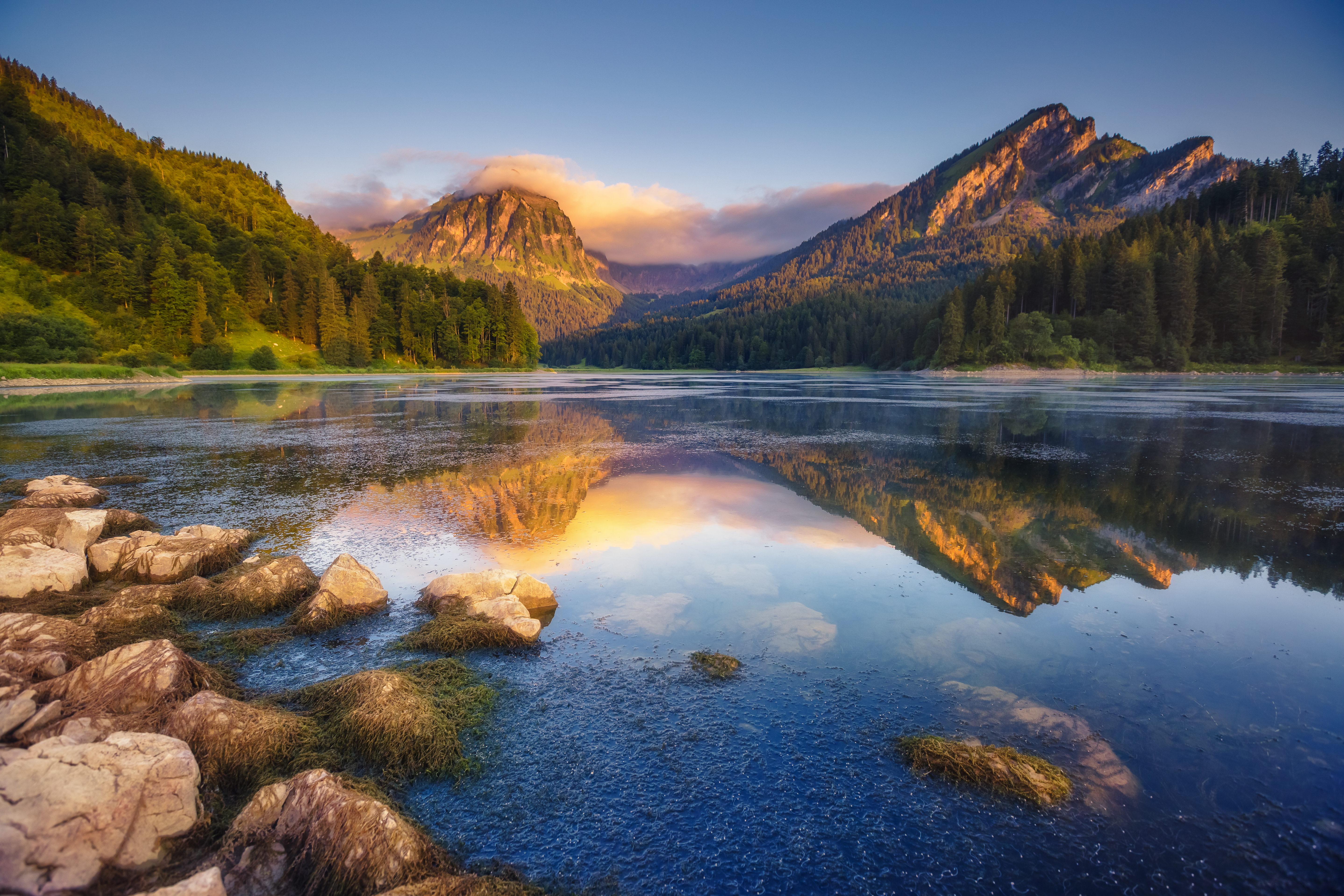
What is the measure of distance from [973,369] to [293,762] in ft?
407

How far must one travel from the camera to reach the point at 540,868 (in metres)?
4.43

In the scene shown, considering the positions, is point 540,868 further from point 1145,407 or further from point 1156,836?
point 1145,407

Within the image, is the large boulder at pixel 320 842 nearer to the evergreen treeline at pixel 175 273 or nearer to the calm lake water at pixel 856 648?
the calm lake water at pixel 856 648

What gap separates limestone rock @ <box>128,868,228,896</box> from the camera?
11.1ft

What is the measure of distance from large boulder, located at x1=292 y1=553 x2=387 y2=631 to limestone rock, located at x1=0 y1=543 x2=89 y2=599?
3.78m

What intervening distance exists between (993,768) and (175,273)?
128 meters

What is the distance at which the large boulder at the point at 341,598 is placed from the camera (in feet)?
28.0

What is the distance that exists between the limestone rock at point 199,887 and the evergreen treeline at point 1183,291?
12161cm

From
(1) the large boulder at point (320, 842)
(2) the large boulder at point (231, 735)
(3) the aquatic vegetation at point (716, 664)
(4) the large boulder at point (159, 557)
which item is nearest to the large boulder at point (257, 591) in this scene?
(4) the large boulder at point (159, 557)

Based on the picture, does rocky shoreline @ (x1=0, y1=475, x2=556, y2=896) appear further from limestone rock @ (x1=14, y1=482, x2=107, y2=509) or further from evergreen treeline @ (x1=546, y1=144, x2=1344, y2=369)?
evergreen treeline @ (x1=546, y1=144, x2=1344, y2=369)

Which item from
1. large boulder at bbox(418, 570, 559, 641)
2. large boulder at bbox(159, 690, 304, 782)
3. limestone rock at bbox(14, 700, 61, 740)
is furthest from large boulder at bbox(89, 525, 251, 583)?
large boulder at bbox(159, 690, 304, 782)

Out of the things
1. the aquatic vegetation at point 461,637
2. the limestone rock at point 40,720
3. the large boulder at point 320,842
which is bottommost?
the aquatic vegetation at point 461,637

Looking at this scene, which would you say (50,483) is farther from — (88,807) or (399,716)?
(88,807)

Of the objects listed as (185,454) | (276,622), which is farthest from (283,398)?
(276,622)
